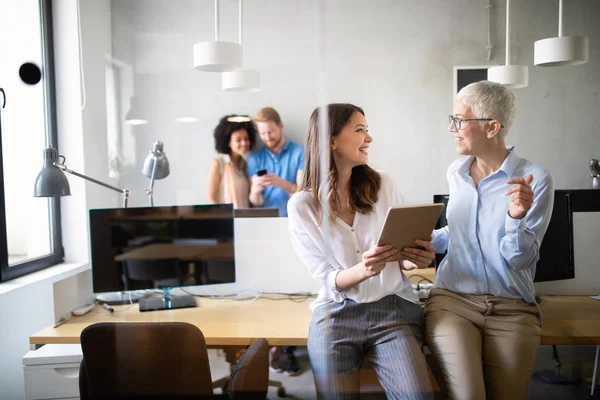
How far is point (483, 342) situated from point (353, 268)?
39 cm

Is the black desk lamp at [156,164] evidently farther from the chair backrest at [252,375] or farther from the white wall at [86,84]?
the chair backrest at [252,375]

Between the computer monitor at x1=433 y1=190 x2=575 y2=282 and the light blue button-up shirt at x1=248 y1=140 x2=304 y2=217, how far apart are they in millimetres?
366

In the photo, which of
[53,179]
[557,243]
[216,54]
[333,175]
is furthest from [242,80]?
[557,243]

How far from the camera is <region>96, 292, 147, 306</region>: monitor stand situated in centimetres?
151

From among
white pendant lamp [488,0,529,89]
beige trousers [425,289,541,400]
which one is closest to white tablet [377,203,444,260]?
beige trousers [425,289,541,400]

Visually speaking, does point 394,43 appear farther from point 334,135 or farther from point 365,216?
point 365,216

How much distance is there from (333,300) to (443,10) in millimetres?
782

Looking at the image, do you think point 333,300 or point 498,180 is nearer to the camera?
point 498,180

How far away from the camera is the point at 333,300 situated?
1.25 meters

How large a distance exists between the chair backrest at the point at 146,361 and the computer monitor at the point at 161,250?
323 mm

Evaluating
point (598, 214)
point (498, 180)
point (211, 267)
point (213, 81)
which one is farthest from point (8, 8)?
point (598, 214)

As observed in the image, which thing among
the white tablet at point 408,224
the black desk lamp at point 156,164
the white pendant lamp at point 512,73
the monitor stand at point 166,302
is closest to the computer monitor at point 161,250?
the monitor stand at point 166,302

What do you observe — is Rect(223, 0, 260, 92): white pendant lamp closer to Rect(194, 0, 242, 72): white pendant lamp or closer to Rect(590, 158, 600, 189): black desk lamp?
Rect(194, 0, 242, 72): white pendant lamp

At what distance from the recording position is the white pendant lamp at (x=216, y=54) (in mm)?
1201
